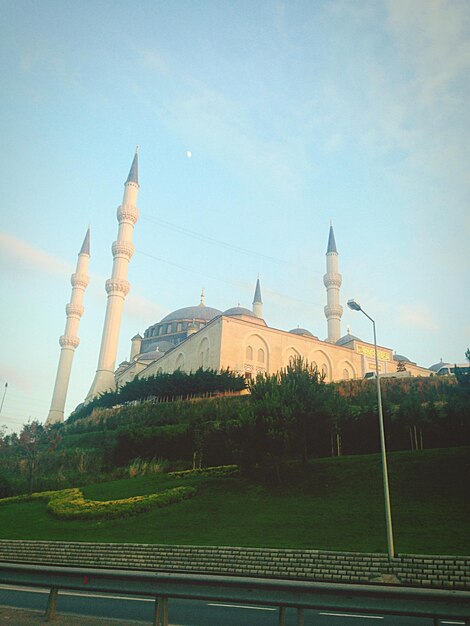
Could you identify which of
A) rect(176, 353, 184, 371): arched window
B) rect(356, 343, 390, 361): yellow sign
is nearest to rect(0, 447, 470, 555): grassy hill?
rect(176, 353, 184, 371): arched window

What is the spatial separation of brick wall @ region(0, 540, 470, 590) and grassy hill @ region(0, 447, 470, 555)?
74 centimetres

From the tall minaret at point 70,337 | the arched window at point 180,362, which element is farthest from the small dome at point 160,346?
the tall minaret at point 70,337

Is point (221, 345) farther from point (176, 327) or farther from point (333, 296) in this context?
point (176, 327)

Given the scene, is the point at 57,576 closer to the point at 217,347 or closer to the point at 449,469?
the point at 449,469

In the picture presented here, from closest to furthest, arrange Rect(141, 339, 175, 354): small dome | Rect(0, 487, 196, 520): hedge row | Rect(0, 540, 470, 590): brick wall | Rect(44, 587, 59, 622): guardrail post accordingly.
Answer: Rect(44, 587, 59, 622): guardrail post → Rect(0, 540, 470, 590): brick wall → Rect(0, 487, 196, 520): hedge row → Rect(141, 339, 175, 354): small dome

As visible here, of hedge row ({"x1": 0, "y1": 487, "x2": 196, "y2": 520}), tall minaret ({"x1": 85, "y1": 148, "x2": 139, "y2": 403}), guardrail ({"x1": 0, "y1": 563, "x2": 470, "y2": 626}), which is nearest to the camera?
guardrail ({"x1": 0, "y1": 563, "x2": 470, "y2": 626})

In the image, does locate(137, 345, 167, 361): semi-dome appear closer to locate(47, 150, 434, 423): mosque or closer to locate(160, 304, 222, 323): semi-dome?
locate(47, 150, 434, 423): mosque

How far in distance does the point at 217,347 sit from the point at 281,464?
25.8 metres

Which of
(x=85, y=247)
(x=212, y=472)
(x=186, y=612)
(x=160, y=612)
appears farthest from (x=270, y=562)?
(x=85, y=247)

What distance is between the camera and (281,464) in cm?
2112

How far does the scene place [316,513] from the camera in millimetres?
15938

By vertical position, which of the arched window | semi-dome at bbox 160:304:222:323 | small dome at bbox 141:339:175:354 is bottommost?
the arched window

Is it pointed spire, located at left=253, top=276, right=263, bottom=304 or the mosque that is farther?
pointed spire, located at left=253, top=276, right=263, bottom=304

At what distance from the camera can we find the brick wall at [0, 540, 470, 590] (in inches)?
424
